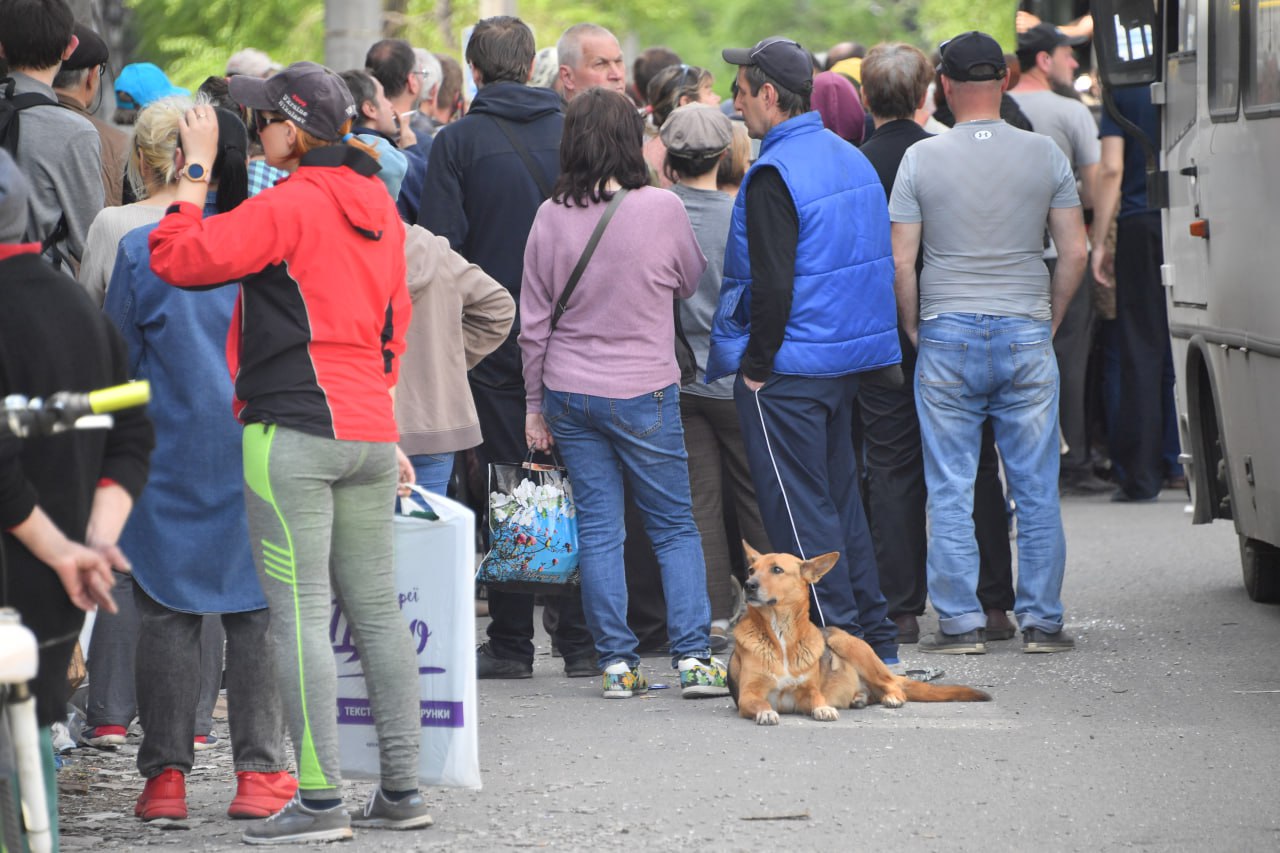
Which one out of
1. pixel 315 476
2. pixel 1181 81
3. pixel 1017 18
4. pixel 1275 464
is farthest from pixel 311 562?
pixel 1017 18

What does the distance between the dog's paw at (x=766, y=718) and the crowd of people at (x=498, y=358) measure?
0.48m

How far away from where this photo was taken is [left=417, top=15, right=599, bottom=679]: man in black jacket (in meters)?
7.79

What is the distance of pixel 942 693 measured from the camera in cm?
713

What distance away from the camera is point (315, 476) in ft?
16.6

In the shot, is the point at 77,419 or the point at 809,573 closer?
the point at 77,419

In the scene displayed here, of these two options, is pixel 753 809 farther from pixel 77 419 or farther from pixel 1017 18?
pixel 1017 18

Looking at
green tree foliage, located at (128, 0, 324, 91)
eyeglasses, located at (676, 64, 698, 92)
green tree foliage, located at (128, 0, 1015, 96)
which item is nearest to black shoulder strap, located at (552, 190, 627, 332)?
eyeglasses, located at (676, 64, 698, 92)

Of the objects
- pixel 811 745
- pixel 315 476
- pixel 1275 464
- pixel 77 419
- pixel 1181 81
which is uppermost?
pixel 1181 81

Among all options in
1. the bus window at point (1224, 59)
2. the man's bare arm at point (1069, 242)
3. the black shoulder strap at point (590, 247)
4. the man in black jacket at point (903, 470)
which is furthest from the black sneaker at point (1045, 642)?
the black shoulder strap at point (590, 247)

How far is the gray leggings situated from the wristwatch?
0.63 m

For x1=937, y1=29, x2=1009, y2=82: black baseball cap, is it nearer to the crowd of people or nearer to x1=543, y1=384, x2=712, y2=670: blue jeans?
the crowd of people

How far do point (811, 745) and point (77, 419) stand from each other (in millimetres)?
3463

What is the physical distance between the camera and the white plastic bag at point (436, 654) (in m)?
5.48

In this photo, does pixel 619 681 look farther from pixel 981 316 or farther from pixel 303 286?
pixel 303 286
